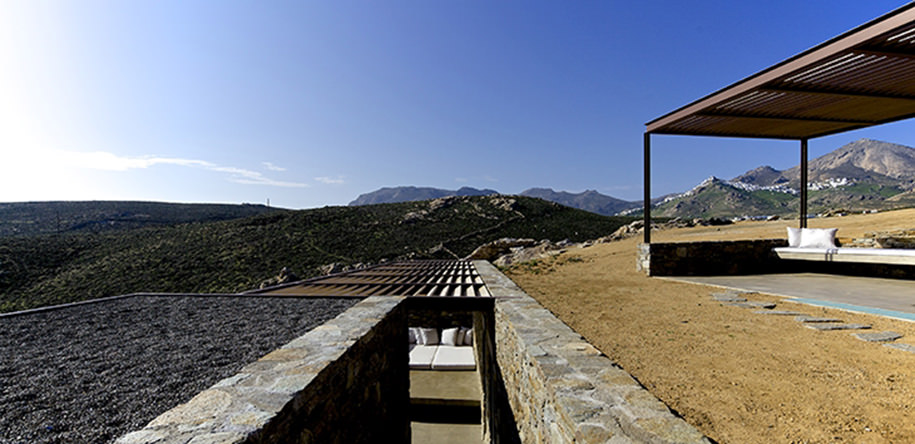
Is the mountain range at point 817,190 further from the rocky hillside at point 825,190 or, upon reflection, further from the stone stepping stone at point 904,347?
the stone stepping stone at point 904,347

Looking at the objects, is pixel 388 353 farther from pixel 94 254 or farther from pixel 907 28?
pixel 94 254

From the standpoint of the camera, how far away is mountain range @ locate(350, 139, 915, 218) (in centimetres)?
7519

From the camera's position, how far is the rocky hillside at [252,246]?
1797 cm

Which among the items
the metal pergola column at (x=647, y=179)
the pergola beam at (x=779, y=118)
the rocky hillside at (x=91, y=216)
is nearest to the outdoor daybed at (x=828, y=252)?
the pergola beam at (x=779, y=118)

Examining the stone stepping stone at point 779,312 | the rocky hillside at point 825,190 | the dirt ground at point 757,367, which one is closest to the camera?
the dirt ground at point 757,367

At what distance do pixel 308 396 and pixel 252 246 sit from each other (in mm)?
24162

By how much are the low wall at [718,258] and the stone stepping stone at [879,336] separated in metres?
4.89

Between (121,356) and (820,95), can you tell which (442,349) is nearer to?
(121,356)

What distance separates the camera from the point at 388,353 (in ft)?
13.6

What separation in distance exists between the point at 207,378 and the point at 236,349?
1.94 ft

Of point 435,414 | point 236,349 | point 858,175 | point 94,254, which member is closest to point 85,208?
point 94,254

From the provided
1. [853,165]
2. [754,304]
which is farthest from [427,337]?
[853,165]

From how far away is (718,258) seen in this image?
9.16 m

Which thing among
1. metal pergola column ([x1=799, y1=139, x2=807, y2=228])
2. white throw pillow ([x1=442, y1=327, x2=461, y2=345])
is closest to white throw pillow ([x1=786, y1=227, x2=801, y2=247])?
metal pergola column ([x1=799, y1=139, x2=807, y2=228])
